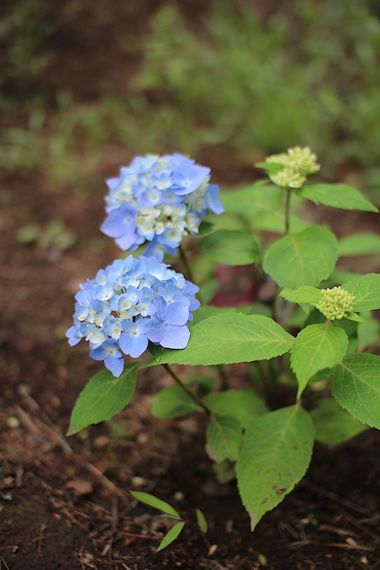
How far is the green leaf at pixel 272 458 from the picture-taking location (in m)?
1.79

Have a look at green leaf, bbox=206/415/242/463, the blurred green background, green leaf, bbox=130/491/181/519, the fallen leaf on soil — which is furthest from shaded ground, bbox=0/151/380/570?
the blurred green background

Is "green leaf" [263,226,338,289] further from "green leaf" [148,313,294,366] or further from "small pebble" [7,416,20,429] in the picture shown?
"small pebble" [7,416,20,429]

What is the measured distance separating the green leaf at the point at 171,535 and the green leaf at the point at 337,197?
1.06 m

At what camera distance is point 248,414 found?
2178 mm

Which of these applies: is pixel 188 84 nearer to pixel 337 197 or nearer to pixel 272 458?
pixel 337 197

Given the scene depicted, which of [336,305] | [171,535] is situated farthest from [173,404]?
[336,305]

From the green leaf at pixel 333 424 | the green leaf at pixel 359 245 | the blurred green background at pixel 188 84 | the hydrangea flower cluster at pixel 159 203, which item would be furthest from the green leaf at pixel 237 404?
the blurred green background at pixel 188 84

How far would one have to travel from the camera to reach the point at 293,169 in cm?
201

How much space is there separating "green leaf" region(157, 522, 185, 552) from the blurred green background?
243cm

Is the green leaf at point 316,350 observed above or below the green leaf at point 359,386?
above

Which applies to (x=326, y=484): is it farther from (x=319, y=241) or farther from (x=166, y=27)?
(x=166, y=27)

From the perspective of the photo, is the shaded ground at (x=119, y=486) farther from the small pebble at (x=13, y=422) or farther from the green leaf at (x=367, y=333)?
the green leaf at (x=367, y=333)

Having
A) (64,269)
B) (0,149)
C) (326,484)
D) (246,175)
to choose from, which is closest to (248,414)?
(326,484)

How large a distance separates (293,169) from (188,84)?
2.70 m
